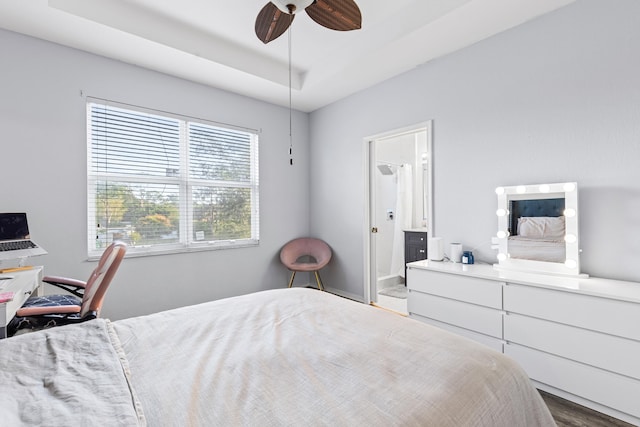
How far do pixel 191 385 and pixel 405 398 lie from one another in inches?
26.2

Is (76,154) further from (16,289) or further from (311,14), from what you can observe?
(311,14)

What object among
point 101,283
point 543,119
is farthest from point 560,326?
point 101,283

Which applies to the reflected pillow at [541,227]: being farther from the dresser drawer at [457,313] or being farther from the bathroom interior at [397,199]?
the bathroom interior at [397,199]

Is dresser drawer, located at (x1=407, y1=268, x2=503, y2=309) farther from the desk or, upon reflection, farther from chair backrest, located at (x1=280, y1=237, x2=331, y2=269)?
the desk

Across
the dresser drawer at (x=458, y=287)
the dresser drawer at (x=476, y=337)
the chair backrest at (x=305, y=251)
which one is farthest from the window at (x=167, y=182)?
the dresser drawer at (x=476, y=337)

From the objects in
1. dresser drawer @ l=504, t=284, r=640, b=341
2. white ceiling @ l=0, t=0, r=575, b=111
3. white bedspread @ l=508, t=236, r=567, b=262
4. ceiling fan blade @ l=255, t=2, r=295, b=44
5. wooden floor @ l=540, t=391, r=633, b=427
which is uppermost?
white ceiling @ l=0, t=0, r=575, b=111

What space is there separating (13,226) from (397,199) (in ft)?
14.0

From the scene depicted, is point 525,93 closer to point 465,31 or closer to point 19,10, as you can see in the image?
point 465,31

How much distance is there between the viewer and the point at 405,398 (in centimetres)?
92

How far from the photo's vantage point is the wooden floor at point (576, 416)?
1682 mm

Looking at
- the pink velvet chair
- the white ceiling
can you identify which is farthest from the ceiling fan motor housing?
the pink velvet chair

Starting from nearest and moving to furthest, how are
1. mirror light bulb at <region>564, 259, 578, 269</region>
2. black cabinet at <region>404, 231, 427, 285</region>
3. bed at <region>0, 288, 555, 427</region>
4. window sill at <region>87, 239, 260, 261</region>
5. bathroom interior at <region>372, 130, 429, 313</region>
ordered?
bed at <region>0, 288, 555, 427</region>
mirror light bulb at <region>564, 259, 578, 269</region>
window sill at <region>87, 239, 260, 261</region>
black cabinet at <region>404, 231, 427, 285</region>
bathroom interior at <region>372, 130, 429, 313</region>

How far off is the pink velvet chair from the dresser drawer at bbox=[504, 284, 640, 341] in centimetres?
230

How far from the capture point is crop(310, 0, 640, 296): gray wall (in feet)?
6.57
